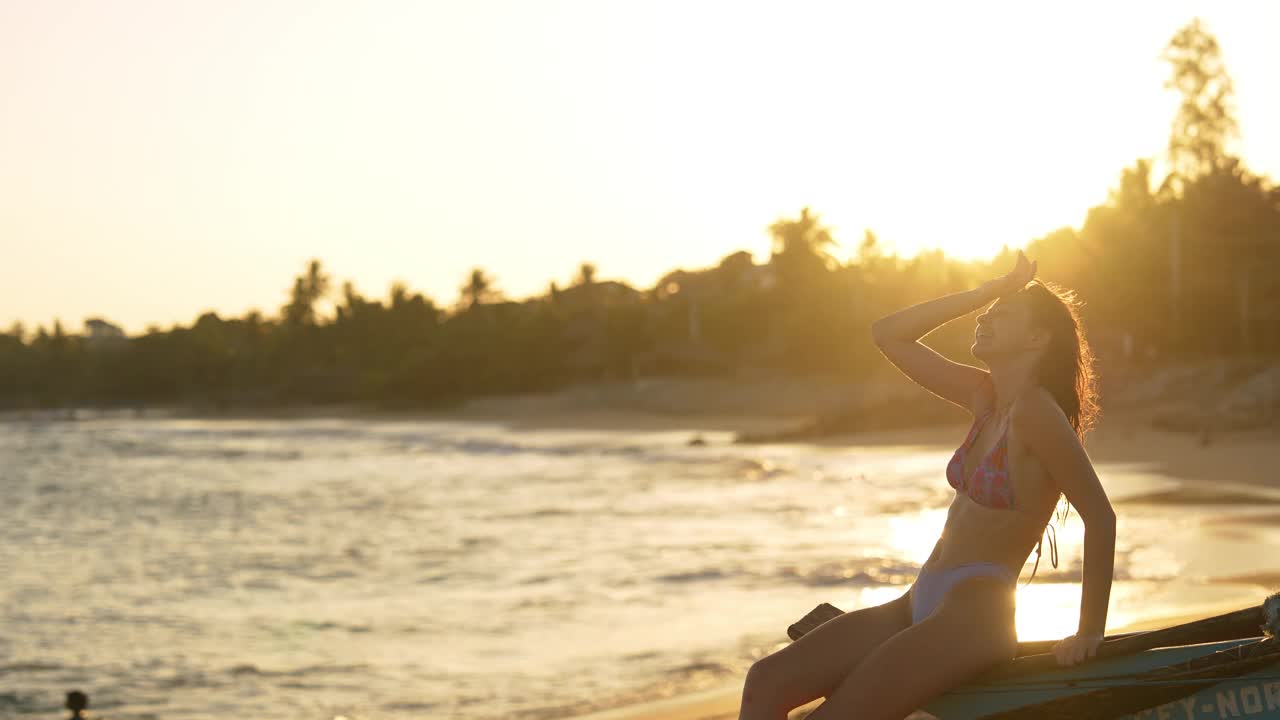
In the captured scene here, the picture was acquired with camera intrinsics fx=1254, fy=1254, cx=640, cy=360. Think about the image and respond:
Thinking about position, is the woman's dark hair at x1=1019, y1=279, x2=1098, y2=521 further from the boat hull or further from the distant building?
the distant building

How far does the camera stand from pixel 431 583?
13680 millimetres

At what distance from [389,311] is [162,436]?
103 feet

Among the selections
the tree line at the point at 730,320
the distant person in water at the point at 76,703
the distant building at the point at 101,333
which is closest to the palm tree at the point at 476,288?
the tree line at the point at 730,320

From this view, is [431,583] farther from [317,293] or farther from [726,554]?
[317,293]

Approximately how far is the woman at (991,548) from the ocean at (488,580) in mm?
4796

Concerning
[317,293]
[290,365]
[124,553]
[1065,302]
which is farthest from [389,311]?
[1065,302]

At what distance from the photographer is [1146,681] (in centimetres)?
312

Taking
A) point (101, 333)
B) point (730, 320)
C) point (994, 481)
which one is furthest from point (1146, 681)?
point (101, 333)

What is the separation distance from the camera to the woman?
3.07 meters

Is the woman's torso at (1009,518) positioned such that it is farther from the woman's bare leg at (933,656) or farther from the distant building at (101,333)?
the distant building at (101,333)

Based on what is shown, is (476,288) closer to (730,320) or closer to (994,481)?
(730,320)

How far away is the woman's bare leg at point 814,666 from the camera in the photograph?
128 inches

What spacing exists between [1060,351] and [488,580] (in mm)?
10947

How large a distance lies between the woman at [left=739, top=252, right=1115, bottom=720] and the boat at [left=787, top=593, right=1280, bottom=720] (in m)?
0.07
